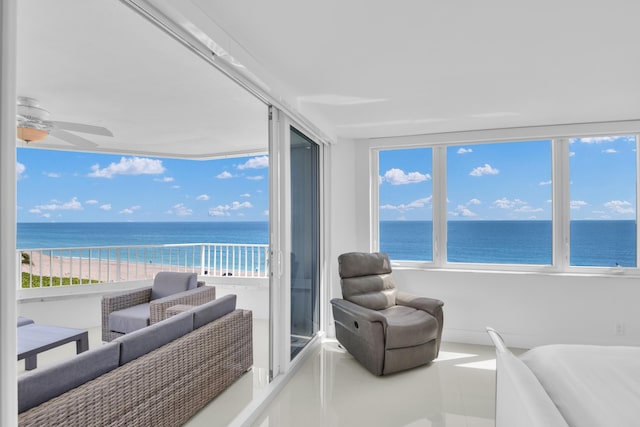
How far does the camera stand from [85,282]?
4.03m

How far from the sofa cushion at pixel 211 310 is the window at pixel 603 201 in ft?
12.5

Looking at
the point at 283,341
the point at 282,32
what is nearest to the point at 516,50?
the point at 282,32

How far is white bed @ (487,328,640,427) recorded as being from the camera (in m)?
1.32

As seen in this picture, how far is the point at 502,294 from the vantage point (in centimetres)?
419

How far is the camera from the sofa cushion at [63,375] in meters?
1.47

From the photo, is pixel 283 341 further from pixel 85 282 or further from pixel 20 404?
pixel 85 282

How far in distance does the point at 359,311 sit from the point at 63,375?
2.38 m

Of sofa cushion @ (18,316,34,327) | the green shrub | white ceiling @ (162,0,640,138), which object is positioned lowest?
sofa cushion @ (18,316,34,327)

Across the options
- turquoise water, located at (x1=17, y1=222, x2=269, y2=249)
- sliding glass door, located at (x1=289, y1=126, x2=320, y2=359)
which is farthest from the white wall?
turquoise water, located at (x1=17, y1=222, x2=269, y2=249)

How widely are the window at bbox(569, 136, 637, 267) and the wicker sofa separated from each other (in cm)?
385

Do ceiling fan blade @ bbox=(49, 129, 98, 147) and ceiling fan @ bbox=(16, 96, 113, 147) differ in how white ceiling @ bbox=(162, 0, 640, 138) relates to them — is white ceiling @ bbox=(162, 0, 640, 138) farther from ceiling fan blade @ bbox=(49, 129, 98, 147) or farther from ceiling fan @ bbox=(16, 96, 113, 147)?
ceiling fan blade @ bbox=(49, 129, 98, 147)

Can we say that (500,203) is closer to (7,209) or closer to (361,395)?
(361,395)

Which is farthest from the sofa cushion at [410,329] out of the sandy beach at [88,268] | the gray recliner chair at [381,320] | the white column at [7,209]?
the sandy beach at [88,268]

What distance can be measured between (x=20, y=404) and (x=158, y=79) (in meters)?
2.29
